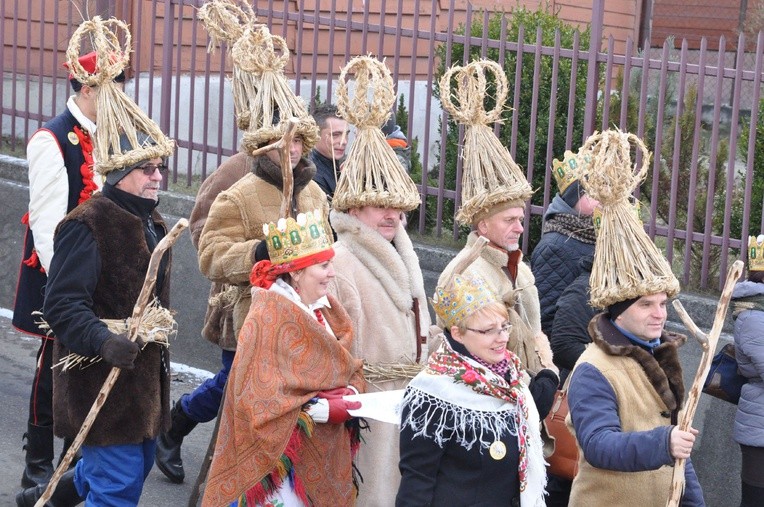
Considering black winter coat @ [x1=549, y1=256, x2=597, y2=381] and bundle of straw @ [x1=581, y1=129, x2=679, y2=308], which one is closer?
bundle of straw @ [x1=581, y1=129, x2=679, y2=308]

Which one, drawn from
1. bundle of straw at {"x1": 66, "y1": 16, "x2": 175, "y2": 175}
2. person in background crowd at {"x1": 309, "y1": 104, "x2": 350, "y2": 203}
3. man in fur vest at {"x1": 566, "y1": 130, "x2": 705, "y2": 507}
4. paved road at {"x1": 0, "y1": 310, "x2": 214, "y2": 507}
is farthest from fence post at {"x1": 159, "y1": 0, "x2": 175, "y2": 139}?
man in fur vest at {"x1": 566, "y1": 130, "x2": 705, "y2": 507}

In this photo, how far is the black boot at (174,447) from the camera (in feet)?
21.8

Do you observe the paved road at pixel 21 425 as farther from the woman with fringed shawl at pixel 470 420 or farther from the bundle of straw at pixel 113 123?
the woman with fringed shawl at pixel 470 420

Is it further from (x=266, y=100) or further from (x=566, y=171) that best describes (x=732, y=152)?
(x=266, y=100)

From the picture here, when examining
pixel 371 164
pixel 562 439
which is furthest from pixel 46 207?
pixel 562 439

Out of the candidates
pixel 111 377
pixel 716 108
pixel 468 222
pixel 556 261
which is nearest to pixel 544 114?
pixel 716 108

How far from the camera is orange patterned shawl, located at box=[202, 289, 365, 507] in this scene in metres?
4.64

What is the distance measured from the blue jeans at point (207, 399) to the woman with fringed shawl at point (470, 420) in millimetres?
2375

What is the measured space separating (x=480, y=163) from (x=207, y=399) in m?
1.99

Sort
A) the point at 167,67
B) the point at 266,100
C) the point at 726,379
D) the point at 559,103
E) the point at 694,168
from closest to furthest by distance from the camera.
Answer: the point at 726,379
the point at 266,100
the point at 694,168
the point at 559,103
the point at 167,67

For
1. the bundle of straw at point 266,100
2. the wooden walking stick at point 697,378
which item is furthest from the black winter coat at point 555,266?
the wooden walking stick at point 697,378

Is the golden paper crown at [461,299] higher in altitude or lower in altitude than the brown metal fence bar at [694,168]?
lower

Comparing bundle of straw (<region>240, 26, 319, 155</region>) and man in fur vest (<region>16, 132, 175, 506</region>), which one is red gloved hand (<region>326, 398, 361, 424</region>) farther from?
bundle of straw (<region>240, 26, 319, 155</region>)

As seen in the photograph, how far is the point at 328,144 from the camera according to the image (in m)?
7.02
